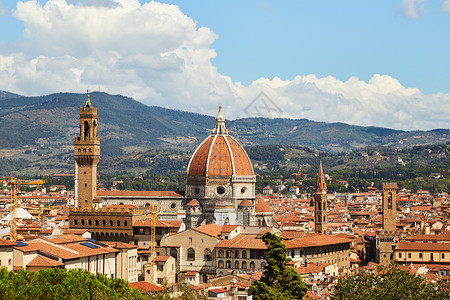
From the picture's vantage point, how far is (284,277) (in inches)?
1998

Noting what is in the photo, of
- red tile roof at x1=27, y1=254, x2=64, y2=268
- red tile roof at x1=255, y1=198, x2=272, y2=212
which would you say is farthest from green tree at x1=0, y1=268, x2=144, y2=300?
red tile roof at x1=255, y1=198, x2=272, y2=212

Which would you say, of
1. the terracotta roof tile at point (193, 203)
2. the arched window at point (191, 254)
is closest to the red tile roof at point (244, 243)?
the arched window at point (191, 254)

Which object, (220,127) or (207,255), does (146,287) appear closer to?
(207,255)

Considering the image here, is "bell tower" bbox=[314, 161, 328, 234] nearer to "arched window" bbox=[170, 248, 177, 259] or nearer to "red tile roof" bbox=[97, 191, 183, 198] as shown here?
"red tile roof" bbox=[97, 191, 183, 198]

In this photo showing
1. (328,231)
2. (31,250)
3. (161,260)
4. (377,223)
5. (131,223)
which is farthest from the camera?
(377,223)

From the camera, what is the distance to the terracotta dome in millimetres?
98500

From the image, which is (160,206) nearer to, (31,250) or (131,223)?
(131,223)

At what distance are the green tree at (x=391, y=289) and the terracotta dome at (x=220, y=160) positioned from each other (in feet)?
167

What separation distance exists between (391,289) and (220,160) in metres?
54.6

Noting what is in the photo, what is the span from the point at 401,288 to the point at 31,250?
76.5 feet

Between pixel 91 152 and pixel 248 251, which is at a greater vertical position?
pixel 91 152

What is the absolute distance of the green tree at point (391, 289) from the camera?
44562mm

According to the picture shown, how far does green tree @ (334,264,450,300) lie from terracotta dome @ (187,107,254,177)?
50.8 m

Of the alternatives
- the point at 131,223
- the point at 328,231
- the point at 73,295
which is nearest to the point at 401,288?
the point at 73,295
